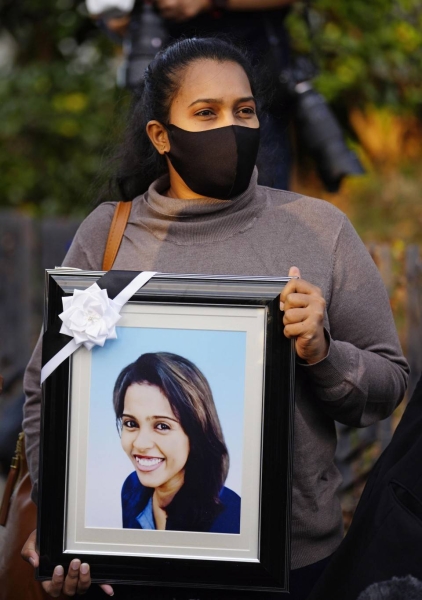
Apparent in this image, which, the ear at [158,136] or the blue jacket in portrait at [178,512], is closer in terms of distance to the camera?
the blue jacket in portrait at [178,512]

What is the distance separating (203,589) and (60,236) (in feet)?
15.4

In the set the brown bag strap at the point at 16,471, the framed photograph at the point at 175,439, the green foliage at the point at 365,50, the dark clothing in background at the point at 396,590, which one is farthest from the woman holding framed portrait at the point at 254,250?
the green foliage at the point at 365,50

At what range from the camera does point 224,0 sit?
10.7ft

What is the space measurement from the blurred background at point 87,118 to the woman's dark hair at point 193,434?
4.56 meters

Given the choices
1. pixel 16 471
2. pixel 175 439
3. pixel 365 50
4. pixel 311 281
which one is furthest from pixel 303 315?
pixel 365 50

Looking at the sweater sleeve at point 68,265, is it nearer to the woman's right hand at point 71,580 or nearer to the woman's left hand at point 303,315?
the woman's right hand at point 71,580

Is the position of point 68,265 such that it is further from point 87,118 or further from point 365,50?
point 87,118

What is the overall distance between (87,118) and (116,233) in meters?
6.56

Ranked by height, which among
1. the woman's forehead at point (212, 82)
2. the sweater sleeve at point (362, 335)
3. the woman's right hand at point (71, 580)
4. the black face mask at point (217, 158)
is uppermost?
the woman's forehead at point (212, 82)

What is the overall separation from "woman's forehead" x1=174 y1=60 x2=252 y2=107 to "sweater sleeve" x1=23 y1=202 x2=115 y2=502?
1.17ft

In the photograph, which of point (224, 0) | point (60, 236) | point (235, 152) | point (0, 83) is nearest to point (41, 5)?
point (0, 83)

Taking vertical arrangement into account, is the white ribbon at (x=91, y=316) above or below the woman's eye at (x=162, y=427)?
above

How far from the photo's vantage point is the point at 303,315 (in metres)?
1.77

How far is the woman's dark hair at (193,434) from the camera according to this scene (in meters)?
1.81
